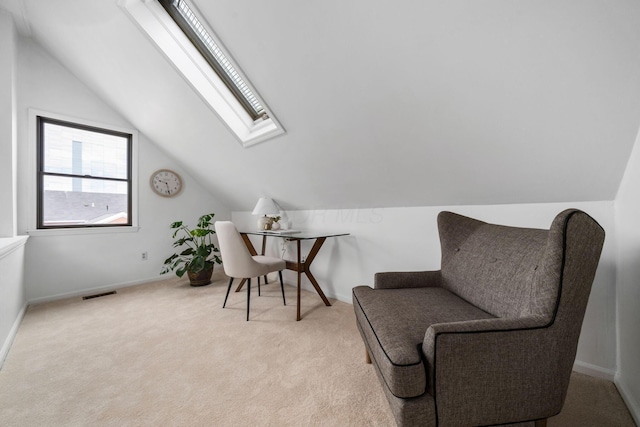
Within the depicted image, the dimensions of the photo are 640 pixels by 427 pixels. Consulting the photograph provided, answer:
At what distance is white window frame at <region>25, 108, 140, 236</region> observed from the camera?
8.52ft

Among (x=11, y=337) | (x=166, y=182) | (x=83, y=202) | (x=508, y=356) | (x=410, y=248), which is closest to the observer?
(x=508, y=356)

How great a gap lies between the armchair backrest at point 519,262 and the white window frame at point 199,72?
63.2 inches

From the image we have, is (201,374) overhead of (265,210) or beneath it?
beneath

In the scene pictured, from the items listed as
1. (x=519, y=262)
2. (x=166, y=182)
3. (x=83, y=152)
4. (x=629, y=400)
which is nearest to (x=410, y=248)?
(x=519, y=262)

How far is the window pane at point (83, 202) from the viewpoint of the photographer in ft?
9.12

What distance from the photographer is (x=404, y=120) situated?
1.52m

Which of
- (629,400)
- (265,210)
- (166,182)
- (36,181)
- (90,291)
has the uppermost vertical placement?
(166,182)

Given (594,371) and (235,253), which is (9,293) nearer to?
(235,253)

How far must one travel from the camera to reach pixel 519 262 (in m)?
1.16

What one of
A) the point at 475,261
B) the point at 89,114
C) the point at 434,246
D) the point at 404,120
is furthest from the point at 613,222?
the point at 89,114

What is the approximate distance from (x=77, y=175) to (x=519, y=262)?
13.9ft

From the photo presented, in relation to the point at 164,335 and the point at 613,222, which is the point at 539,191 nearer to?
the point at 613,222

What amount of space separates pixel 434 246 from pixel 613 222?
981mm

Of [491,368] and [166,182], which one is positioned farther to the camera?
[166,182]
